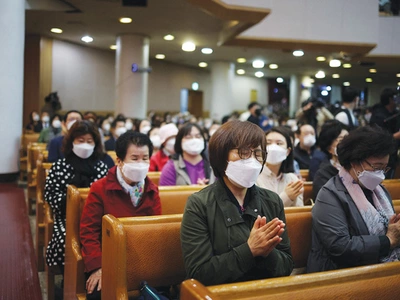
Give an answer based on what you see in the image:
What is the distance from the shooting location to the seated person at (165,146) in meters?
5.20

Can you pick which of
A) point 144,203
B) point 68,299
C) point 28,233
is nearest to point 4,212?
point 28,233

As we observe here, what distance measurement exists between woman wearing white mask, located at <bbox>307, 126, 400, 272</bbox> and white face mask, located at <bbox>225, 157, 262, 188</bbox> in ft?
2.13

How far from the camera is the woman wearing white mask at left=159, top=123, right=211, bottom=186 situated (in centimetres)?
426

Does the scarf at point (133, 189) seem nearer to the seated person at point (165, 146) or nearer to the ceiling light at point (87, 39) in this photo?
the seated person at point (165, 146)

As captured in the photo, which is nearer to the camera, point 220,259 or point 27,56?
point 220,259

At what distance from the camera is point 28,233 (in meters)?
5.46

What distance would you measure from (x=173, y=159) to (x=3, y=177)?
5594 mm

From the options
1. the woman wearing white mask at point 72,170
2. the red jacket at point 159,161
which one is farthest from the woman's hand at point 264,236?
the red jacket at point 159,161

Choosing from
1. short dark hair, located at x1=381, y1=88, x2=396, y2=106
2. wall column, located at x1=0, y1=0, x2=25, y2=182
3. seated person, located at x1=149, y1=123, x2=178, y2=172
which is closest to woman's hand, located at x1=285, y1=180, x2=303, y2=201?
seated person, located at x1=149, y1=123, x2=178, y2=172

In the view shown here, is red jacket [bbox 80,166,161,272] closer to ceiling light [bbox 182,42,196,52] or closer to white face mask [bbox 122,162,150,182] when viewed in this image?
white face mask [bbox 122,162,150,182]

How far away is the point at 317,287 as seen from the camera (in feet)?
5.74

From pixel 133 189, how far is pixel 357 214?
136 cm

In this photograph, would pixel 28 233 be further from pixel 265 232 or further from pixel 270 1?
pixel 270 1

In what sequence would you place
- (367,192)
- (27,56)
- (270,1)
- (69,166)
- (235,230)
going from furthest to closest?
(27,56)
(270,1)
(69,166)
(367,192)
(235,230)
